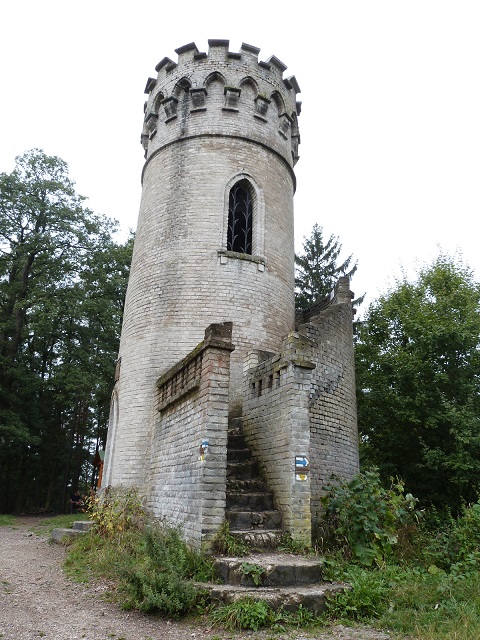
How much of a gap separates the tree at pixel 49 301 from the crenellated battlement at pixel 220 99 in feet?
30.1

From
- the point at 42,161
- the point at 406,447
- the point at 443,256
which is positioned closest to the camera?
the point at 406,447

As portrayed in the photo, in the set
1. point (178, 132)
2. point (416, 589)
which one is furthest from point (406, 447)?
point (178, 132)

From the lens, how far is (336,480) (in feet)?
29.7

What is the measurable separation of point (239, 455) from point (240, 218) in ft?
20.7

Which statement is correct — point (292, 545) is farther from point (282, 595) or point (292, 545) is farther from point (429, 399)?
point (429, 399)

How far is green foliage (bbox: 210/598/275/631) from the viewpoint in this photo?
4776 mm

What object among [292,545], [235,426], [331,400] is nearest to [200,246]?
[235,426]

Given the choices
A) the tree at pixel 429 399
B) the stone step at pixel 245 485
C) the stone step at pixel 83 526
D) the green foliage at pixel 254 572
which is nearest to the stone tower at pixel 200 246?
the stone step at pixel 245 485

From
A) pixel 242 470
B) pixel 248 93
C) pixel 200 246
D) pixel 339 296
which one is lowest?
pixel 242 470

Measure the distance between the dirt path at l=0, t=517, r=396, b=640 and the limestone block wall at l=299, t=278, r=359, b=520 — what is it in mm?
3760

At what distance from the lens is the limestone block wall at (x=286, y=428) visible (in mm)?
6812

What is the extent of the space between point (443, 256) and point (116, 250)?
45.0ft

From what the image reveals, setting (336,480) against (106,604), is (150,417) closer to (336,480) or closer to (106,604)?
(336,480)

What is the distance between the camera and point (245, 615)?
4824mm
